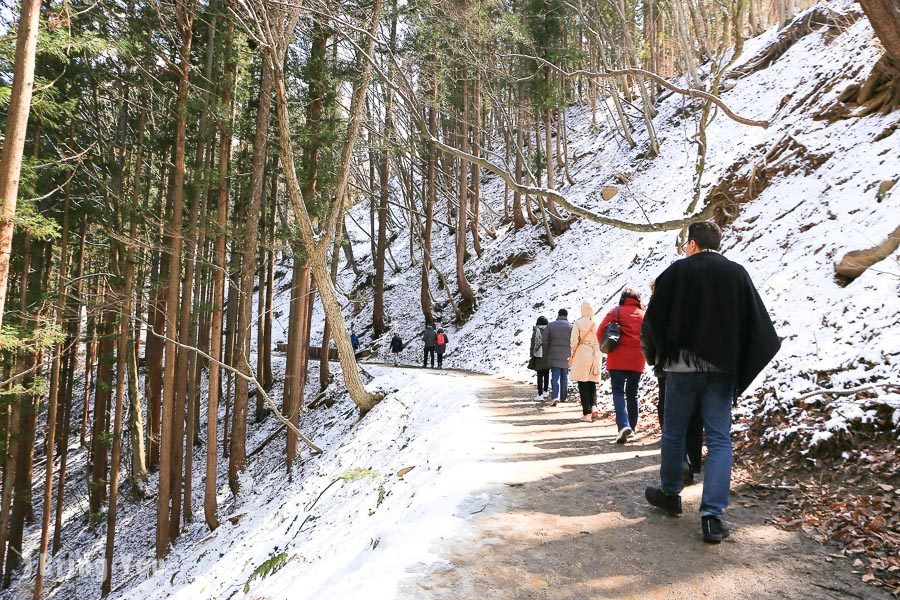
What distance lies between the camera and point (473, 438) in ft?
21.7

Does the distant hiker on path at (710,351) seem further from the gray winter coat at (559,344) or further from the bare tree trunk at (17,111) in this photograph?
the bare tree trunk at (17,111)

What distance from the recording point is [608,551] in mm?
3271

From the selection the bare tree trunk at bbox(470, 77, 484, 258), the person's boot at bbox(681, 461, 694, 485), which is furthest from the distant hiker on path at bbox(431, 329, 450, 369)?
the person's boot at bbox(681, 461, 694, 485)

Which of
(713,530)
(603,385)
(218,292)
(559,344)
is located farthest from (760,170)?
(218,292)

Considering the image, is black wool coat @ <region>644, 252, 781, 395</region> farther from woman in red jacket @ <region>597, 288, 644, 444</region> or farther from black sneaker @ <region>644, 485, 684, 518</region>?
woman in red jacket @ <region>597, 288, 644, 444</region>

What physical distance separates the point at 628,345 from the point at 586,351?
5.17ft

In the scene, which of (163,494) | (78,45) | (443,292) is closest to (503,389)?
(163,494)

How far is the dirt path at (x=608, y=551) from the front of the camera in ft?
9.03

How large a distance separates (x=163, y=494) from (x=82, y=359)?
18295mm

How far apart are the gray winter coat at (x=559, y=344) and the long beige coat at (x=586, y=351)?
5.95ft

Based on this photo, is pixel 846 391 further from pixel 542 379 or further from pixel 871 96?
pixel 871 96

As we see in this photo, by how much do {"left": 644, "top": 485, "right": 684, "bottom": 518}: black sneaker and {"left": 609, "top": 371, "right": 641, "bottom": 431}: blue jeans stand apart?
2.49 meters

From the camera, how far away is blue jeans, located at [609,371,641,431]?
21.2ft

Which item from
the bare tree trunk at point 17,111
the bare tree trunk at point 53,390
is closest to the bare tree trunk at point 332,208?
the bare tree trunk at point 17,111
